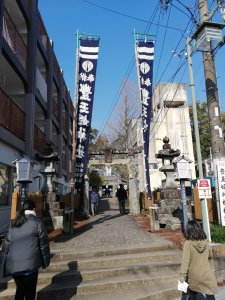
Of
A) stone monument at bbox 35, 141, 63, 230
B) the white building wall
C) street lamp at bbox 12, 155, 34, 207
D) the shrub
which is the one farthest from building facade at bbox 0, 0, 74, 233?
the white building wall

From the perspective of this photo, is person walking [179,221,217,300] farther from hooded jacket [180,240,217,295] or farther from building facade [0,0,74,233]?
building facade [0,0,74,233]

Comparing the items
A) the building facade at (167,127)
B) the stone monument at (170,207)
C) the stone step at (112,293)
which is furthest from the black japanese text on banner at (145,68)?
the building facade at (167,127)

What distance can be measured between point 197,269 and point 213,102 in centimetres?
528

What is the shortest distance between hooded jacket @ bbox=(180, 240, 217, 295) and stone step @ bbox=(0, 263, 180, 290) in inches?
91.8

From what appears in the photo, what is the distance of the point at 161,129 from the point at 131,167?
46.0 ft

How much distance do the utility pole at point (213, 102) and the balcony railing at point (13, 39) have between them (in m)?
7.27

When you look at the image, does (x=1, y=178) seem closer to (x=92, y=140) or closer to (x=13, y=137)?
(x=13, y=137)

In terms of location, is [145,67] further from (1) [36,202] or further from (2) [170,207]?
(1) [36,202]

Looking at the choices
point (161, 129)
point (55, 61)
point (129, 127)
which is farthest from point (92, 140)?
point (55, 61)

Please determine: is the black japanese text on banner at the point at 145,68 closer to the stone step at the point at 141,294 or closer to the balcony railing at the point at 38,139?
the balcony railing at the point at 38,139

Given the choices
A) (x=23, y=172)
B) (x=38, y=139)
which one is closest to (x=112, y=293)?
(x=23, y=172)

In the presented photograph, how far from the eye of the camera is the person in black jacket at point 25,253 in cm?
407

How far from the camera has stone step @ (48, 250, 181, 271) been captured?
654cm

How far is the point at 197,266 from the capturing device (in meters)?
4.15
